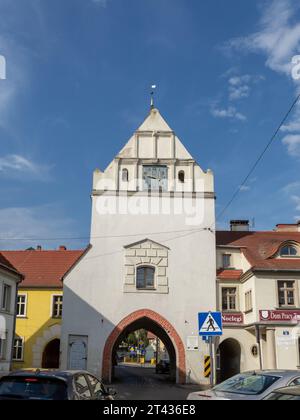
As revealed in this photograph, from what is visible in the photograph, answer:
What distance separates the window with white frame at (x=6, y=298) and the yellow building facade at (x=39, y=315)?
22.1 feet

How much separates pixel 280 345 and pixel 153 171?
12.7 metres

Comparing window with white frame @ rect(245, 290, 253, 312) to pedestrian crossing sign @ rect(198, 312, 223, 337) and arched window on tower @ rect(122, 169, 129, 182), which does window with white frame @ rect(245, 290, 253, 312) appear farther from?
pedestrian crossing sign @ rect(198, 312, 223, 337)

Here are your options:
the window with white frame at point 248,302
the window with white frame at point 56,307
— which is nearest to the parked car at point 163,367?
the window with white frame at point 56,307

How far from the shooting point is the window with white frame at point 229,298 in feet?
96.6

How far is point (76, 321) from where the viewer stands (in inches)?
1102

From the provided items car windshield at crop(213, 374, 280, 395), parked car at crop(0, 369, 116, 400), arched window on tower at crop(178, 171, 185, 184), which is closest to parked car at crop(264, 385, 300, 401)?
car windshield at crop(213, 374, 280, 395)

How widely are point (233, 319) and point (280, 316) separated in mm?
3146

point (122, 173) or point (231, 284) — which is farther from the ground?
point (122, 173)

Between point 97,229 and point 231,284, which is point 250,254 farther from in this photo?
point 97,229

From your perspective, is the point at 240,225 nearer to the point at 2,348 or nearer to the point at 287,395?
the point at 2,348

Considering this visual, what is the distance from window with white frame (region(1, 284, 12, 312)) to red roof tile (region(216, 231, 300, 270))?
13267mm
